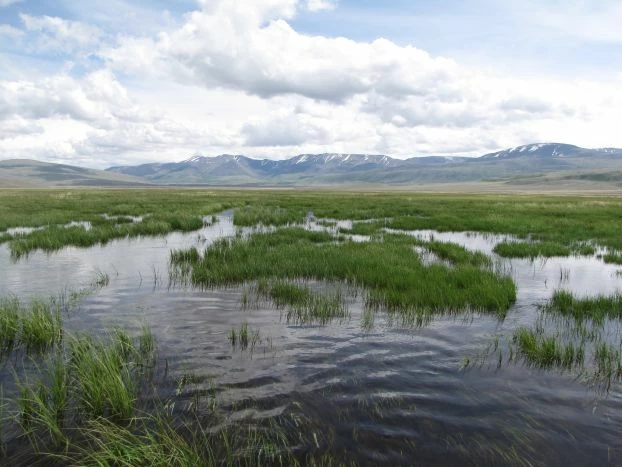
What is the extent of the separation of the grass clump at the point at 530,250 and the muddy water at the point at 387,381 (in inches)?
298

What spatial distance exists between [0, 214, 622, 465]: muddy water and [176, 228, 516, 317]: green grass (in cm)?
82

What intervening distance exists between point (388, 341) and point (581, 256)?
1613 centimetres

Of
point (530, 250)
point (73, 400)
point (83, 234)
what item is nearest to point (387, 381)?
point (73, 400)

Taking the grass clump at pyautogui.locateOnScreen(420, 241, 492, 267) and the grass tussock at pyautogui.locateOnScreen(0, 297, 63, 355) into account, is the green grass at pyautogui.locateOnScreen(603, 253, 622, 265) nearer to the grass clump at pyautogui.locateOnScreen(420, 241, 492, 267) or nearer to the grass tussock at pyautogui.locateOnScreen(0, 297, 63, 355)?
the grass clump at pyautogui.locateOnScreen(420, 241, 492, 267)

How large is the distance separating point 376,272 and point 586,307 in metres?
6.16

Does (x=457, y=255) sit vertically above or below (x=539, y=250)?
above

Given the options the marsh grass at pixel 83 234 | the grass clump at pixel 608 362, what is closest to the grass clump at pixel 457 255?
the grass clump at pixel 608 362

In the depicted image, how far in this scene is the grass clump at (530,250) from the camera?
66.8 feet

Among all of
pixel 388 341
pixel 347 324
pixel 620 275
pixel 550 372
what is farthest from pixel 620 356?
pixel 620 275

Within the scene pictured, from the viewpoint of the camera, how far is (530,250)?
A: 20.8 m

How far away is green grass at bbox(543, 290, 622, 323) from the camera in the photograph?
10768mm

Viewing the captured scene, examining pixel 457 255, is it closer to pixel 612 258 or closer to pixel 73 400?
pixel 612 258

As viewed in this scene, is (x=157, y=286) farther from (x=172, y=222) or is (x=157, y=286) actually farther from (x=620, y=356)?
(x=172, y=222)

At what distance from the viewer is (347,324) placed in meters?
10.3
